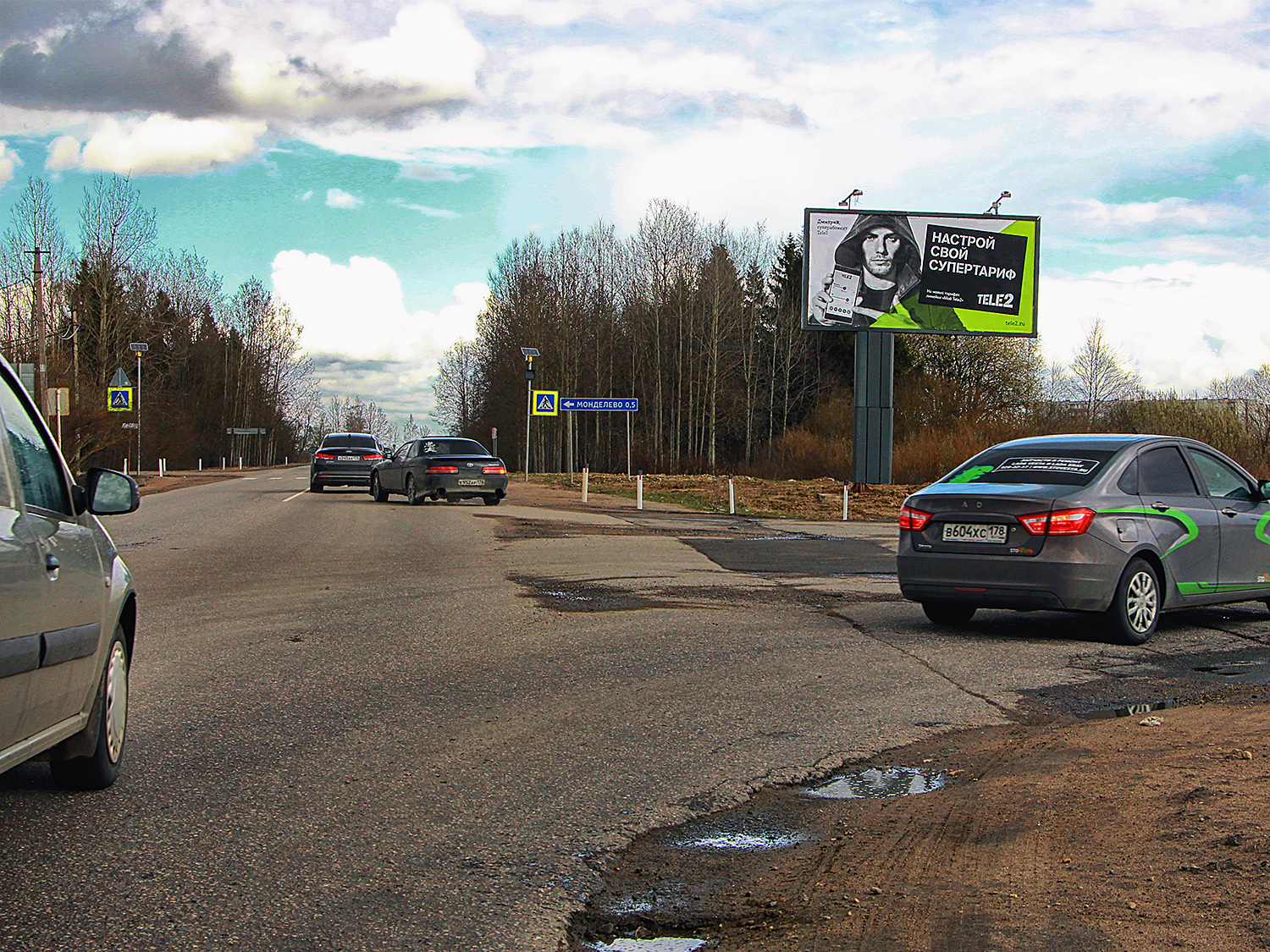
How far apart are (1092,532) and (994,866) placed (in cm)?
527

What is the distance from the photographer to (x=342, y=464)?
35.5 meters

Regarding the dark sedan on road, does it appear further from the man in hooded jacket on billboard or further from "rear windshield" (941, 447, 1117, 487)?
the man in hooded jacket on billboard

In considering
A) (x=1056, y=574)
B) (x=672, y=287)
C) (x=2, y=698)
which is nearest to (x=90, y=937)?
(x=2, y=698)

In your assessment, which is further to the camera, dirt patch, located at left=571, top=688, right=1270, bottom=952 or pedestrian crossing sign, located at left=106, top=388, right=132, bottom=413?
pedestrian crossing sign, located at left=106, top=388, right=132, bottom=413

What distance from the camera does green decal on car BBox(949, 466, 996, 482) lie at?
9.55m

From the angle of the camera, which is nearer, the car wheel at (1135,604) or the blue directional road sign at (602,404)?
the car wheel at (1135,604)

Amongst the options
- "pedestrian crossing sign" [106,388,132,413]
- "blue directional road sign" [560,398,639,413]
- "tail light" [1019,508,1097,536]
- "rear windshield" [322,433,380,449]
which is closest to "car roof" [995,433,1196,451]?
"tail light" [1019,508,1097,536]

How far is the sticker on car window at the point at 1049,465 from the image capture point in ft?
29.6

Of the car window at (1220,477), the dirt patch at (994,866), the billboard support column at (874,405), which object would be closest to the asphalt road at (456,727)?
the dirt patch at (994,866)

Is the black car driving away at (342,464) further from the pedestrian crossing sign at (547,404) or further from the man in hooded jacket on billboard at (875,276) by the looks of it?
the man in hooded jacket on billboard at (875,276)

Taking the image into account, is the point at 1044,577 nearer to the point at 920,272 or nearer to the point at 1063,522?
the point at 1063,522

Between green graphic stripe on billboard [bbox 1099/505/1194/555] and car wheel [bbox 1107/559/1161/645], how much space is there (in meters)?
0.29

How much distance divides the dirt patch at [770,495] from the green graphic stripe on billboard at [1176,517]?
17.3 m

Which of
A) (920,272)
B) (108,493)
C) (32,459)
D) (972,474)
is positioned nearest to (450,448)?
(920,272)
